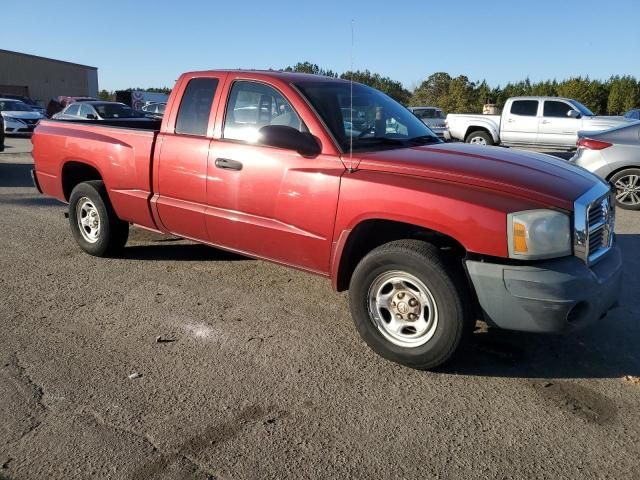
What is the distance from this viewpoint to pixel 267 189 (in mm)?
4137

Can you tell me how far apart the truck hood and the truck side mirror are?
1.21ft

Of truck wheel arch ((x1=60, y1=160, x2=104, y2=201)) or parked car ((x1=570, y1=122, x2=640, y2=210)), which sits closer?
truck wheel arch ((x1=60, y1=160, x2=104, y2=201))

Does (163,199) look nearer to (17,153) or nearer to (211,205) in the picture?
(211,205)

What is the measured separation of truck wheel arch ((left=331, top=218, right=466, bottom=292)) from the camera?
3697 mm

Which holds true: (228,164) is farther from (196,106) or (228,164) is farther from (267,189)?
(196,106)

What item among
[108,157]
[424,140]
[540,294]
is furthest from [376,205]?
[108,157]

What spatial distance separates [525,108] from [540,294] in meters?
15.2

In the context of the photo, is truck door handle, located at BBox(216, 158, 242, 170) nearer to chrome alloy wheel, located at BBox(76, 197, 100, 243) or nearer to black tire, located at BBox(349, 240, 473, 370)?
black tire, located at BBox(349, 240, 473, 370)

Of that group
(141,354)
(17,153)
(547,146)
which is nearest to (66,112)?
(17,153)

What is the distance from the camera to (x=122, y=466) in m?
2.56

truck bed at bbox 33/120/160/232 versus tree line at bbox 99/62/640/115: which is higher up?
tree line at bbox 99/62/640/115

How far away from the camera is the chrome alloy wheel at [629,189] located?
28.4 ft

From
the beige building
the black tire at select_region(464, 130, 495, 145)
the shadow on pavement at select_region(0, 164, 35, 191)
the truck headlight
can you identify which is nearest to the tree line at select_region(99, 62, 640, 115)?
the black tire at select_region(464, 130, 495, 145)

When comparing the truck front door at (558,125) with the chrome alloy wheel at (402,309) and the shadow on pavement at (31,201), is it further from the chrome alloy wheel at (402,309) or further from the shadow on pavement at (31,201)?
the chrome alloy wheel at (402,309)
